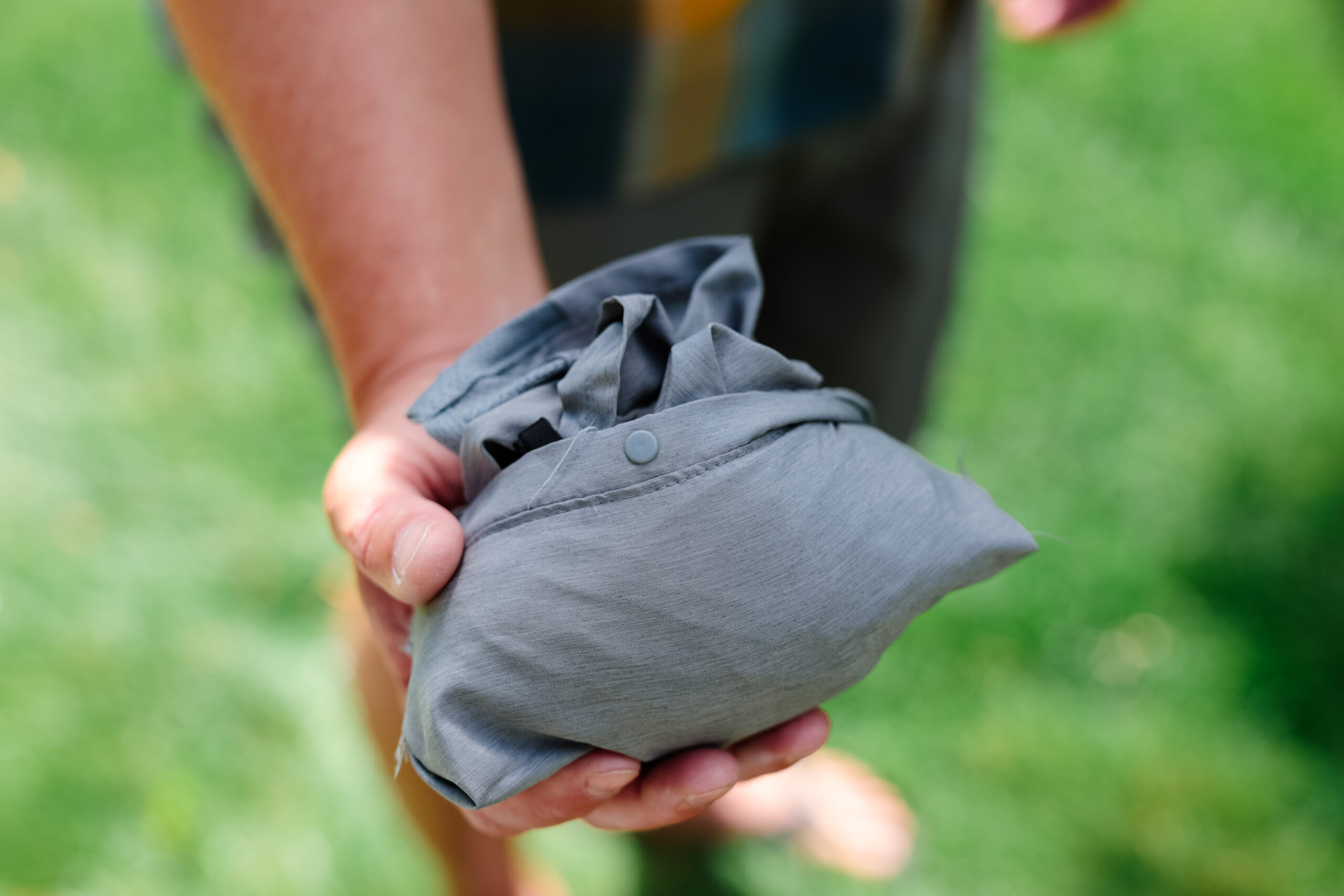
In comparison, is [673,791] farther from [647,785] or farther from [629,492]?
[629,492]

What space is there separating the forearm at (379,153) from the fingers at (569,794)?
13.9 inches

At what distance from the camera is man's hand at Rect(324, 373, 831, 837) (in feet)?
2.54

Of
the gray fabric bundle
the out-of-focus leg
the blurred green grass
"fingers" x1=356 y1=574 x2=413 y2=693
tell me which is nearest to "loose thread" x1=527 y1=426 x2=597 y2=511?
the gray fabric bundle

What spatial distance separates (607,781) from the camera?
2.69 feet

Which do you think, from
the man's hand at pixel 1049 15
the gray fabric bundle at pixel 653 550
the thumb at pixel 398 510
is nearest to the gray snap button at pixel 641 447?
the gray fabric bundle at pixel 653 550

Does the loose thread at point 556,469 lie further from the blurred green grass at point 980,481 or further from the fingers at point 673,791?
the blurred green grass at point 980,481

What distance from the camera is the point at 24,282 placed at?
271cm

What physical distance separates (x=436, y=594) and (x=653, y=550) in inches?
7.3

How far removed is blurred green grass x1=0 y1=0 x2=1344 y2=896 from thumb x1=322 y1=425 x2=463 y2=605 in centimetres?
52

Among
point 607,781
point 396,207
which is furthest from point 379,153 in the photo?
point 607,781

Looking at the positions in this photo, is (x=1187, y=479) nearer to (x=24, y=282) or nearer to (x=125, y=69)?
(x=24, y=282)

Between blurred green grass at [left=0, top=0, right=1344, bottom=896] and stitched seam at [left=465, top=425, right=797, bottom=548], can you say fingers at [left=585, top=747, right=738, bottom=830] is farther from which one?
blurred green grass at [left=0, top=0, right=1344, bottom=896]

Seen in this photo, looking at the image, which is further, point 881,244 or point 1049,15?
point 1049,15

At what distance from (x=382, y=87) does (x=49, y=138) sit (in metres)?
2.84
